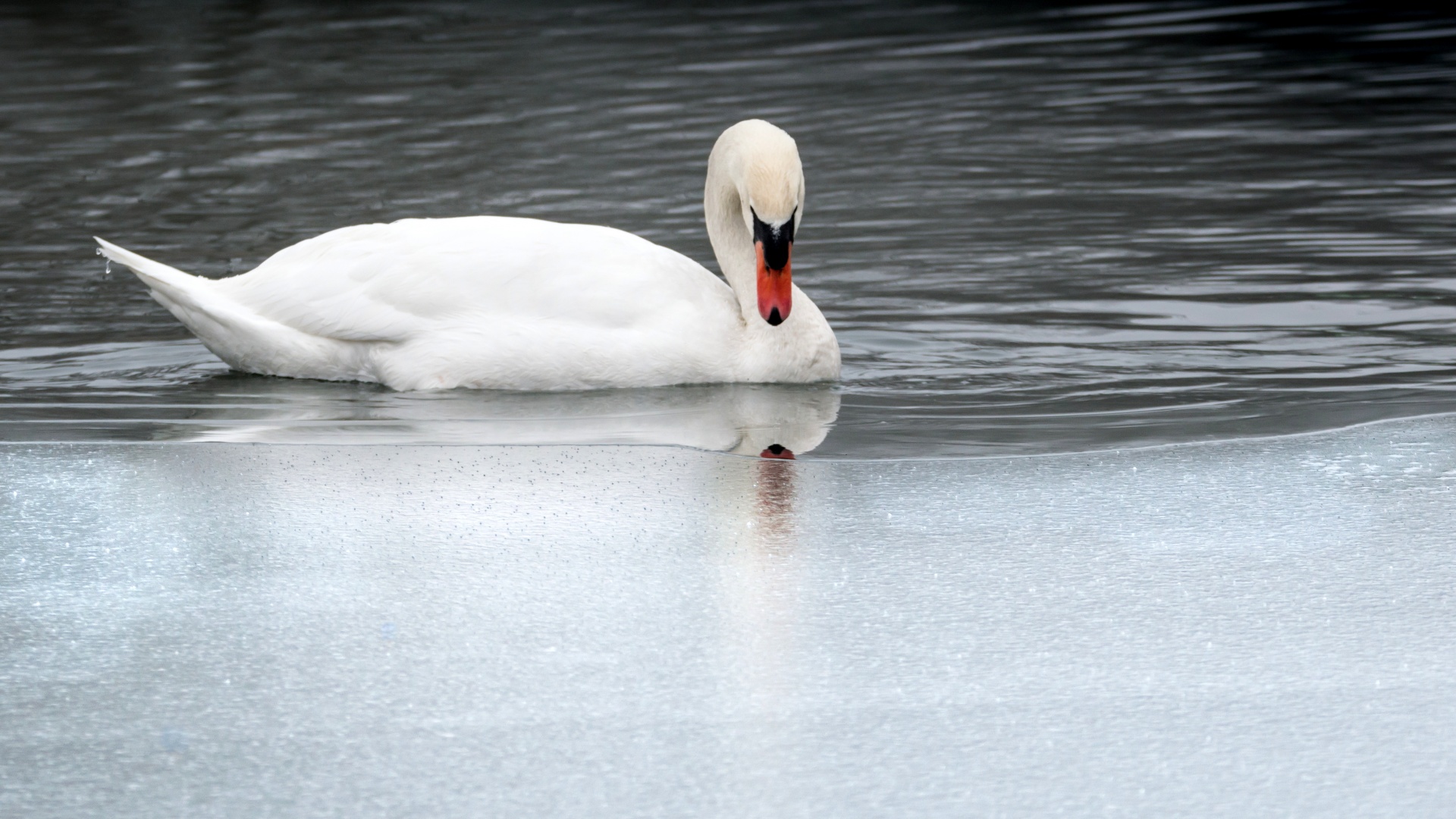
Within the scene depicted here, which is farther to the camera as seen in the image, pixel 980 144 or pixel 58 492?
pixel 980 144

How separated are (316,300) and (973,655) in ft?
11.8

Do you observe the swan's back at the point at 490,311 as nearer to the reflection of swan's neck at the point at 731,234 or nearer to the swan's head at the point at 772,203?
the reflection of swan's neck at the point at 731,234

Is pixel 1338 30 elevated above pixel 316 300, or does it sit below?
below

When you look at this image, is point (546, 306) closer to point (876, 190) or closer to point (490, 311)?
point (490, 311)

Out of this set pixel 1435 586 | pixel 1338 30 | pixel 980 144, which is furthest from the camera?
pixel 1338 30

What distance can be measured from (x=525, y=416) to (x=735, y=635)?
2.46 m

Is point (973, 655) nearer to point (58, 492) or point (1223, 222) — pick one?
point (58, 492)

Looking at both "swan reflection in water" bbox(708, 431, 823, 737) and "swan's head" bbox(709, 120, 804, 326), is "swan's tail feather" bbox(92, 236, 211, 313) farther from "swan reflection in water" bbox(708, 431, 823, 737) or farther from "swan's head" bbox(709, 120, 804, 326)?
"swan reflection in water" bbox(708, 431, 823, 737)

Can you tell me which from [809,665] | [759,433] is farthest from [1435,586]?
[759,433]

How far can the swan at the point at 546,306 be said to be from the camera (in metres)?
6.35

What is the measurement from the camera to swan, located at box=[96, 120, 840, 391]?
635 cm

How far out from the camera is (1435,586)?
3.95 metres

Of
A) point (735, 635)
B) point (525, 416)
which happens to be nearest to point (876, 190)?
point (525, 416)

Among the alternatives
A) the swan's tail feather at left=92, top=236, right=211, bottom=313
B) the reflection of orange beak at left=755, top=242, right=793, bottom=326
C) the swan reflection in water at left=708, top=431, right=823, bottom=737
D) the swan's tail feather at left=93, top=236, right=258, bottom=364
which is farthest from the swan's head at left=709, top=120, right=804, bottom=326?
the swan's tail feather at left=92, top=236, right=211, bottom=313
